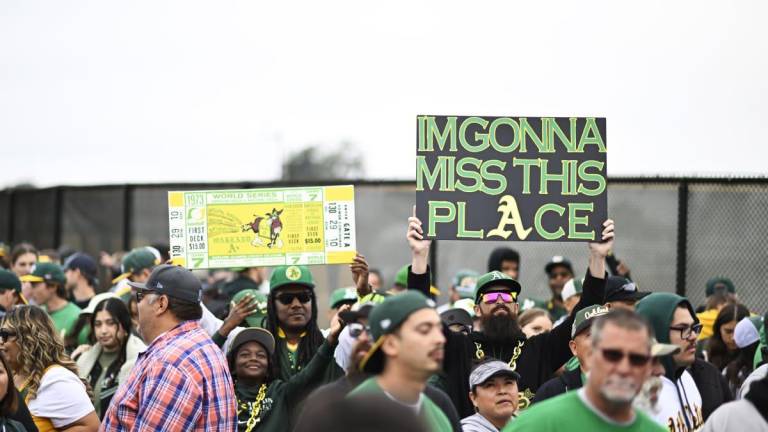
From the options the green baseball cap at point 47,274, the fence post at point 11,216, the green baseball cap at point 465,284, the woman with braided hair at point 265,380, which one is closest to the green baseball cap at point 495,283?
the woman with braided hair at point 265,380

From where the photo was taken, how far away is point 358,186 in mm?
15188

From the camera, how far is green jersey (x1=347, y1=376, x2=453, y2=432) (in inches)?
175

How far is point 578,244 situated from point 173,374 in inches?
347

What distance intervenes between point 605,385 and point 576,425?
0.61 feet

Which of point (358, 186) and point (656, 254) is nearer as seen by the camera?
point (656, 254)

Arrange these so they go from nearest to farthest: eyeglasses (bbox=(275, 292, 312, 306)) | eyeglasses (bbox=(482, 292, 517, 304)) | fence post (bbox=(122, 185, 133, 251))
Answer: eyeglasses (bbox=(482, 292, 517, 304)) < eyeglasses (bbox=(275, 292, 312, 306)) < fence post (bbox=(122, 185, 133, 251))

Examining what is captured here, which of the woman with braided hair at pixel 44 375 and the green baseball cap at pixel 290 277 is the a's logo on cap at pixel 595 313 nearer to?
the green baseball cap at pixel 290 277

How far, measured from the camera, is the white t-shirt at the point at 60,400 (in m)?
6.83

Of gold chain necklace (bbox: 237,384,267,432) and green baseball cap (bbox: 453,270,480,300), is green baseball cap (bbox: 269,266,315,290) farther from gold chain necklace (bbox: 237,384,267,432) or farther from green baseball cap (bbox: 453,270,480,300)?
green baseball cap (bbox: 453,270,480,300)

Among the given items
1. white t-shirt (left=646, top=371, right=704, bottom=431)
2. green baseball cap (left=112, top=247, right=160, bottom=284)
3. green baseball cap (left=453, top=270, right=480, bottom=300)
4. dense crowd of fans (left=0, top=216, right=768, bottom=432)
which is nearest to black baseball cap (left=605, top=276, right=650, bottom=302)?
dense crowd of fans (left=0, top=216, right=768, bottom=432)

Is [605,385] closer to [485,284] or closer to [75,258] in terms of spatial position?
[485,284]

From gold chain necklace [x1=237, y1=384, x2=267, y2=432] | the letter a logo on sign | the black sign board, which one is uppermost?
the black sign board

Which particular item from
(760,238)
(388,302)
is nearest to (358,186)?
(760,238)

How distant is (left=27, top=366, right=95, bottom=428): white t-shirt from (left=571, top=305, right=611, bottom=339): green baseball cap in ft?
9.87
